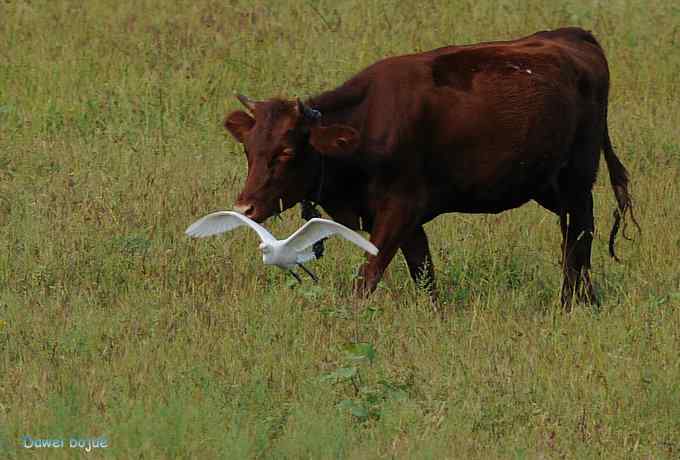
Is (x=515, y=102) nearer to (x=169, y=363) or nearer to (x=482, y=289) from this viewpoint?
(x=482, y=289)

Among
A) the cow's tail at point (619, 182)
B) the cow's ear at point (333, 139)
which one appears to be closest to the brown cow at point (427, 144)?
the cow's ear at point (333, 139)

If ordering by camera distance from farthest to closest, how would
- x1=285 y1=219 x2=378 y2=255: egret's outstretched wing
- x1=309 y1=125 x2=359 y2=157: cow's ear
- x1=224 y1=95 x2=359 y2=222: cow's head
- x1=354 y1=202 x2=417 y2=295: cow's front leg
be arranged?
x1=354 y1=202 x2=417 y2=295: cow's front leg → x1=309 y1=125 x2=359 y2=157: cow's ear → x1=224 y1=95 x2=359 y2=222: cow's head → x1=285 y1=219 x2=378 y2=255: egret's outstretched wing

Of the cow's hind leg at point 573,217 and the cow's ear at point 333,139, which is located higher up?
the cow's ear at point 333,139

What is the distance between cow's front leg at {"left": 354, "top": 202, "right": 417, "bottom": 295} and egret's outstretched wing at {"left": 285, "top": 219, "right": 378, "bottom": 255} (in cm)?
69

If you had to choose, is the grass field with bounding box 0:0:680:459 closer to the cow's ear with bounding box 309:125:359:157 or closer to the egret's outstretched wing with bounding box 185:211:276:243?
the egret's outstretched wing with bounding box 185:211:276:243

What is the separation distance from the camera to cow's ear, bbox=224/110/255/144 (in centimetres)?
809

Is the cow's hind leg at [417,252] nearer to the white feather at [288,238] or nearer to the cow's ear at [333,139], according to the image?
the cow's ear at [333,139]

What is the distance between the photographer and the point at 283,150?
7.79m

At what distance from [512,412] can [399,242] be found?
6.36 ft

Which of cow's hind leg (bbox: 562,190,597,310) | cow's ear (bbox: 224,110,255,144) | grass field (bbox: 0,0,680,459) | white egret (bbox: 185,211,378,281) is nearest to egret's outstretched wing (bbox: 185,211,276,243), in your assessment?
white egret (bbox: 185,211,378,281)

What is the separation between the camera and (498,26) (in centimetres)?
1323

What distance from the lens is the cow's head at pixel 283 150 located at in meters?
7.72

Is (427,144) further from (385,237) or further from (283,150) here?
(283,150)

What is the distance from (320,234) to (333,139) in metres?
0.70
